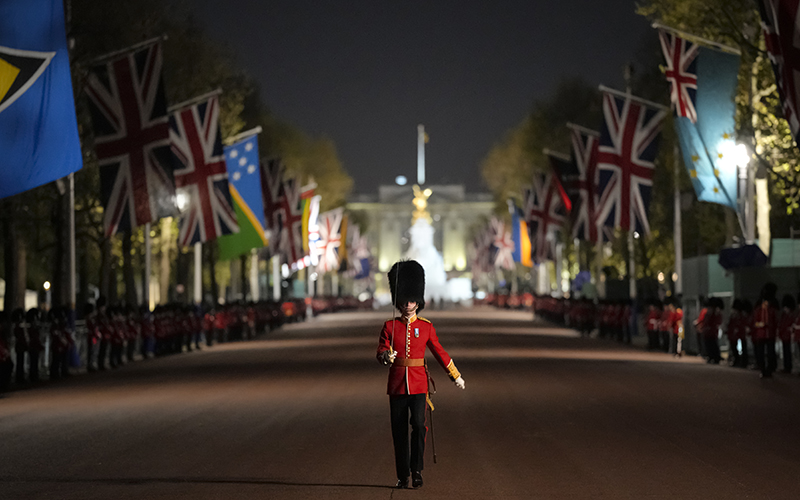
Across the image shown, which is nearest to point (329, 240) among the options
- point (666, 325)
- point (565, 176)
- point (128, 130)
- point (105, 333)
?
point (565, 176)

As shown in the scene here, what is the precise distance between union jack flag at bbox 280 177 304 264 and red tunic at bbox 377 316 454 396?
39.3 metres

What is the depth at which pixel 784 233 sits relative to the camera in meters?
48.7

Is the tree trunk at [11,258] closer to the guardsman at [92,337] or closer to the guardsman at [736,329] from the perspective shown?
the guardsman at [92,337]

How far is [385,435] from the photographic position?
14.7 m

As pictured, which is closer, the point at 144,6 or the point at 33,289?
the point at 144,6

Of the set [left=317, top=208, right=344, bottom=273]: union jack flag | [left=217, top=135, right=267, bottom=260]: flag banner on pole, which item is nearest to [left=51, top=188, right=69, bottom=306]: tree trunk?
[left=217, top=135, right=267, bottom=260]: flag banner on pole

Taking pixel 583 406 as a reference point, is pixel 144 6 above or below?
above

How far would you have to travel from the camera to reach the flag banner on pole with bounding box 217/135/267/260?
3816cm

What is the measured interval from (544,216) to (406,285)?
156 ft

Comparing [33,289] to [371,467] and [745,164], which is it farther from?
[371,467]

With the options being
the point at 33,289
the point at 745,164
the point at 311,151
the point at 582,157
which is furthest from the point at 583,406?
the point at 311,151

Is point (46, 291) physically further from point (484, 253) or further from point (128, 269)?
point (484, 253)

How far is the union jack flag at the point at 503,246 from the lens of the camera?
8531 centimetres

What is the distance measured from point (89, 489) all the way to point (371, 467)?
278cm
